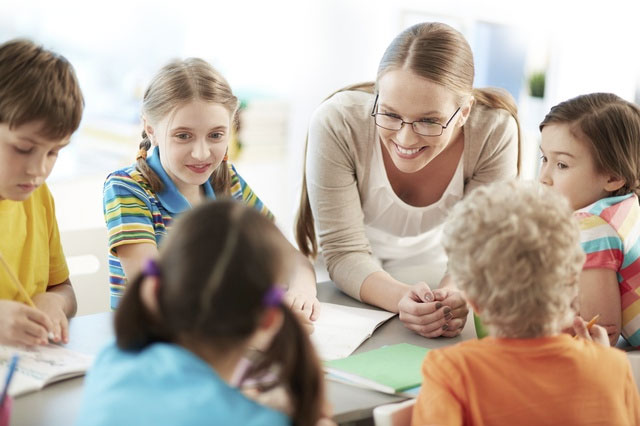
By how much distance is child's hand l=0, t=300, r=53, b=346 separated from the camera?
1278 millimetres

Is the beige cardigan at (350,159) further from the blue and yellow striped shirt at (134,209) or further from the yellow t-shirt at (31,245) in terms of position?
the yellow t-shirt at (31,245)

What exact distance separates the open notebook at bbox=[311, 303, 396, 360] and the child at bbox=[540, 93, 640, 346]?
439mm

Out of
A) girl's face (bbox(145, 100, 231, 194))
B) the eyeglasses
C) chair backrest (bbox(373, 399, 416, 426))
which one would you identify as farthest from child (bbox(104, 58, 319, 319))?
chair backrest (bbox(373, 399, 416, 426))

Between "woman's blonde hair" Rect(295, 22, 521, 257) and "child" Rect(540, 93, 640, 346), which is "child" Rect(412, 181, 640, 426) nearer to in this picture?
"child" Rect(540, 93, 640, 346)

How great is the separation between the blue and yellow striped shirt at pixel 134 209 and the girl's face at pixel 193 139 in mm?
52

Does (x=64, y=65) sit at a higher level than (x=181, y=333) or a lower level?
higher

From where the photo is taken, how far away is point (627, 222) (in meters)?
1.53

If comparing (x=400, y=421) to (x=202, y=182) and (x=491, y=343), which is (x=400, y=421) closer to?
(x=491, y=343)

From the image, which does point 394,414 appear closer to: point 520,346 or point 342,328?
point 520,346

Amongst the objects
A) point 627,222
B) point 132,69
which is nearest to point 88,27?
point 132,69

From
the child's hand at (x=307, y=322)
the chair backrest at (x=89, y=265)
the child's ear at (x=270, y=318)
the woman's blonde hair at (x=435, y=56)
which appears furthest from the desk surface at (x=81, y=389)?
the woman's blonde hair at (x=435, y=56)

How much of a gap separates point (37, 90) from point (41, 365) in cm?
48

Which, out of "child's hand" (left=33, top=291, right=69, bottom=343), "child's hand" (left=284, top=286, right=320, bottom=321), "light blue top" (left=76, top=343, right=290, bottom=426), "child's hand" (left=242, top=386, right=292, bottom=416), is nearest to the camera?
"light blue top" (left=76, top=343, right=290, bottom=426)

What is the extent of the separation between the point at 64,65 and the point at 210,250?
66cm
